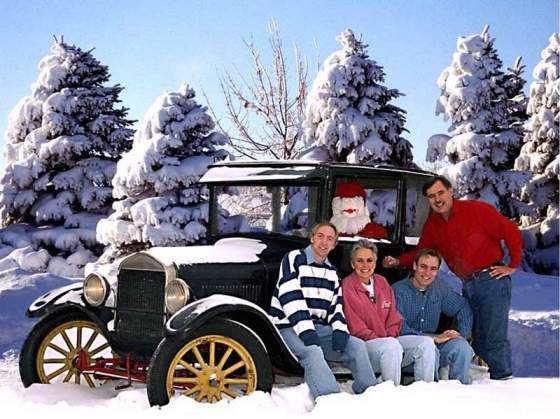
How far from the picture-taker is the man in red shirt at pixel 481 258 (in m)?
6.57

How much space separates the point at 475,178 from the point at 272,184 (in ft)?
47.2

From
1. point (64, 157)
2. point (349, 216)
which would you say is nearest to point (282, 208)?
point (349, 216)

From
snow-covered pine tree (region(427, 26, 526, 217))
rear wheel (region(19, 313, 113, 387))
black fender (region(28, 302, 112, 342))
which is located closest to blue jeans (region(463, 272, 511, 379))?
black fender (region(28, 302, 112, 342))

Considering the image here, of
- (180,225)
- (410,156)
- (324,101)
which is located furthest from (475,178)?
(180,225)

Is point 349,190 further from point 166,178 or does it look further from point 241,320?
point 166,178

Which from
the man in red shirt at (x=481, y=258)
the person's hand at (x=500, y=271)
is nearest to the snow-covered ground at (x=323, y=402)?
the man in red shirt at (x=481, y=258)

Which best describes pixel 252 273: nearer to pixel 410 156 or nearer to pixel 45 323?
pixel 45 323

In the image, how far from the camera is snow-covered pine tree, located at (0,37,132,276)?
795 inches

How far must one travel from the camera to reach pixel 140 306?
5.96 meters

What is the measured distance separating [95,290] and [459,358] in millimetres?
2957

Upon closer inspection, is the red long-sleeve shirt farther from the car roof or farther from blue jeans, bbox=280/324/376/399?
blue jeans, bbox=280/324/376/399

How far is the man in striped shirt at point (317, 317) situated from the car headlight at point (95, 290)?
60.2 inches

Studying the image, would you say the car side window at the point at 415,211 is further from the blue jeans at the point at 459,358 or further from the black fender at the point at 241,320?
the black fender at the point at 241,320

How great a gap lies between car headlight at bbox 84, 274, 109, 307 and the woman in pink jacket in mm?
1990
